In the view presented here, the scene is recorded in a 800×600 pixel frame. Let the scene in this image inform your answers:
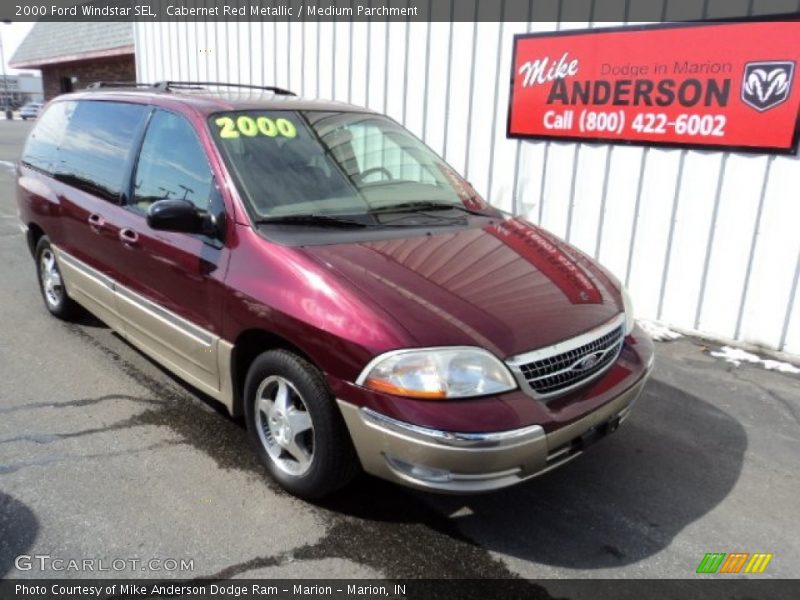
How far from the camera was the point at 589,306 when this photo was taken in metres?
3.00

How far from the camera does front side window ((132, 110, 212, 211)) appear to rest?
3311 millimetres

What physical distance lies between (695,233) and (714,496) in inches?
111

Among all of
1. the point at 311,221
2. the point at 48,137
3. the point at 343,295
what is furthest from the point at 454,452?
the point at 48,137

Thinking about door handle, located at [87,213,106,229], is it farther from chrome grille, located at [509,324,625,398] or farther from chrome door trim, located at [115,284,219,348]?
chrome grille, located at [509,324,625,398]

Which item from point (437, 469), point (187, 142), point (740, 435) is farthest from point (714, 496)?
point (187, 142)

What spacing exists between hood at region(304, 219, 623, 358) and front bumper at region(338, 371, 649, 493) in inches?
13.4

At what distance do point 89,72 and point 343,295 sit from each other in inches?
953

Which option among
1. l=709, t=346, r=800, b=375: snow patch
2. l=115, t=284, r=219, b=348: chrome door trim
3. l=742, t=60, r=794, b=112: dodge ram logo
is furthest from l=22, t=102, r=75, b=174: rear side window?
l=709, t=346, r=800, b=375: snow patch

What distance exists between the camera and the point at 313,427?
8.95 ft

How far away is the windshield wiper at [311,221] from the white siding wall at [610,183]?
11.0 ft

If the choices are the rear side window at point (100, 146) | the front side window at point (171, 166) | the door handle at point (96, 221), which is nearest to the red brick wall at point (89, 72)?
the rear side window at point (100, 146)

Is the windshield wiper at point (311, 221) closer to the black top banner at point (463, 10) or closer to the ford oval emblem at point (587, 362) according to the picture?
the ford oval emblem at point (587, 362)

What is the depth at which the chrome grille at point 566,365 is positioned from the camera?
2.56 metres

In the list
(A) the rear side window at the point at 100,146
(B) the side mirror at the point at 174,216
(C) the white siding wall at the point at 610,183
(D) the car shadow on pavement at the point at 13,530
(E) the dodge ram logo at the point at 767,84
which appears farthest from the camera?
(C) the white siding wall at the point at 610,183
